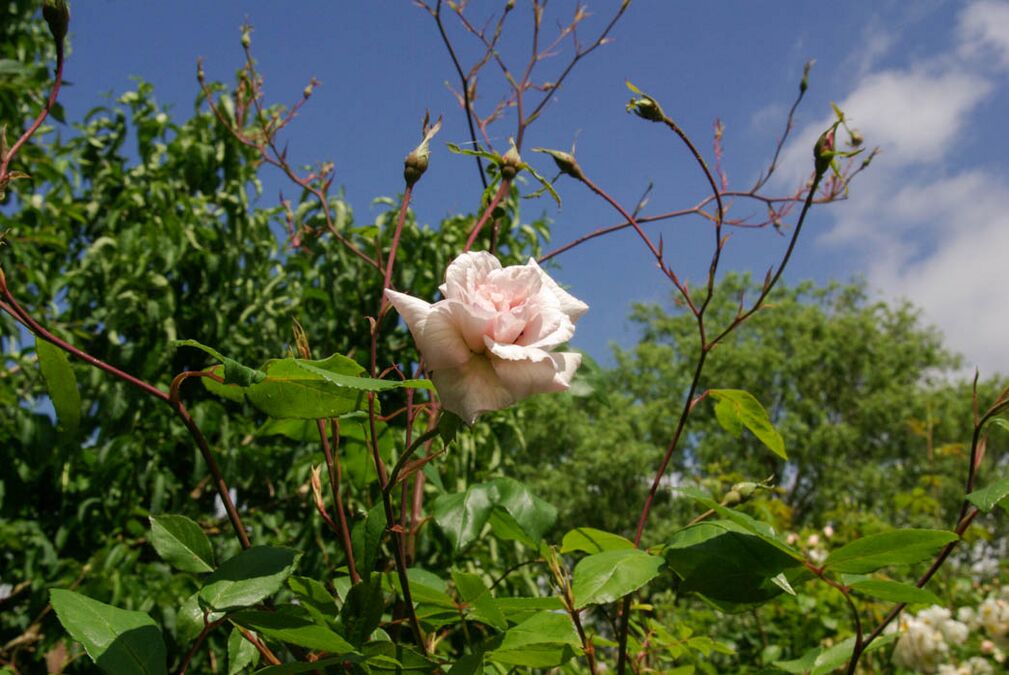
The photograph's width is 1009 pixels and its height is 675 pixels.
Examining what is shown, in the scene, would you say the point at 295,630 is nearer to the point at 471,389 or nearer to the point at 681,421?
the point at 471,389

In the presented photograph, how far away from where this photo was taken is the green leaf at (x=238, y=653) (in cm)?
50

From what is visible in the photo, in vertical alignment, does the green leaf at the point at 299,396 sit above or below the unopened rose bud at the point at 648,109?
below

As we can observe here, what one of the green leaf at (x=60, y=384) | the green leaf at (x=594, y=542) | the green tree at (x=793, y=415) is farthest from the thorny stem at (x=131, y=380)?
A: the green tree at (x=793, y=415)

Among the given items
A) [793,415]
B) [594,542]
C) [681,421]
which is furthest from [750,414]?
[793,415]

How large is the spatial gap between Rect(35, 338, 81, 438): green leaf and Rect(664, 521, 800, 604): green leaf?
1.24ft

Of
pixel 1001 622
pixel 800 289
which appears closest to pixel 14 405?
pixel 1001 622

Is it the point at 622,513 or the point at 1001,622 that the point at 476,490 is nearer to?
the point at 1001,622

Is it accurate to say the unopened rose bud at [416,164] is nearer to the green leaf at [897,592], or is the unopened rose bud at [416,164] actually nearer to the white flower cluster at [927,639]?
the green leaf at [897,592]

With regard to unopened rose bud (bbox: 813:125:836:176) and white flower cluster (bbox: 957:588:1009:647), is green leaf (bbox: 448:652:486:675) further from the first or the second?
white flower cluster (bbox: 957:588:1009:647)

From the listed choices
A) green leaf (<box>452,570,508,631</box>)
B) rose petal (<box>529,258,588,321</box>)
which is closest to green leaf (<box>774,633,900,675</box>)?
green leaf (<box>452,570,508,631</box>)

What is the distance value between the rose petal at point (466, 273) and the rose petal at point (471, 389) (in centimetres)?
4

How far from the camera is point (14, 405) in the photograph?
88.7 inches

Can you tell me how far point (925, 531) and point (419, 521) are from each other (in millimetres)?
517

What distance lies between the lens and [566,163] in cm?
62
